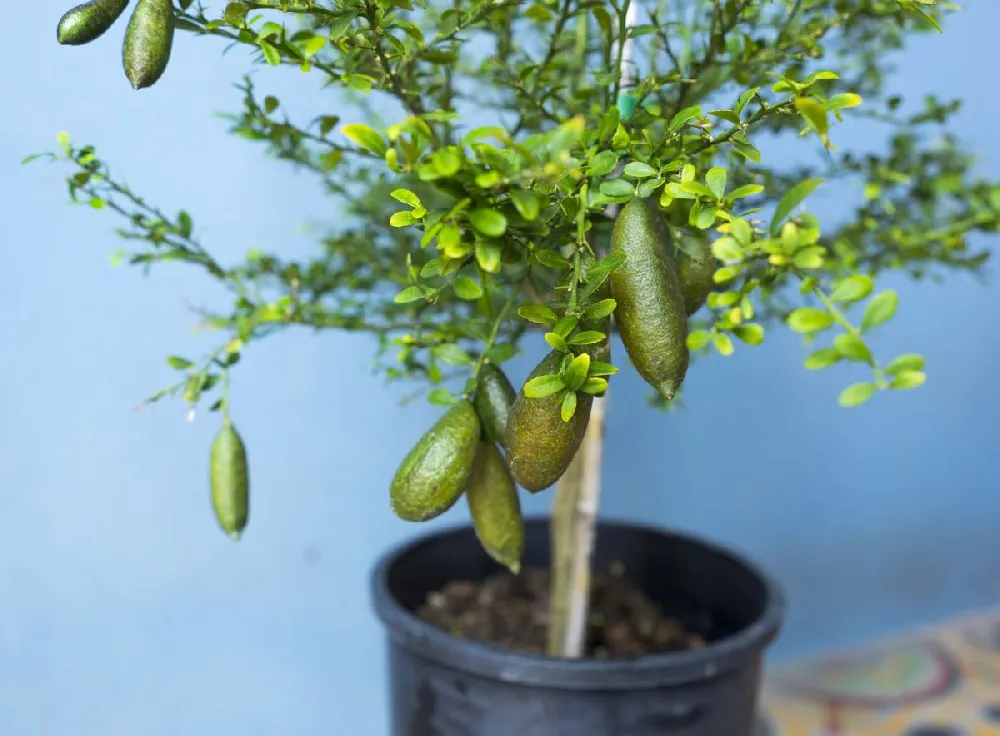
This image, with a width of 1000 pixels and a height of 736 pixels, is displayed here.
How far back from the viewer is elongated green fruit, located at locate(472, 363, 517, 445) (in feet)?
1.41

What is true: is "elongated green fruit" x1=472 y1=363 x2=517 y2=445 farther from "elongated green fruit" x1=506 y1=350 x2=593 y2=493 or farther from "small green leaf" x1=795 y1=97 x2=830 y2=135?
"small green leaf" x1=795 y1=97 x2=830 y2=135

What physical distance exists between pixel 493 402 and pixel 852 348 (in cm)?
19

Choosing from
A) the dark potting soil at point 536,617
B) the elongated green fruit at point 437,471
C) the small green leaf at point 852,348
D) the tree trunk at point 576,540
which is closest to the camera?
the small green leaf at point 852,348

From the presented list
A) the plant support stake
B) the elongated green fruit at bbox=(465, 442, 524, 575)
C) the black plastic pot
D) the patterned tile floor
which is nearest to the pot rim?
the black plastic pot

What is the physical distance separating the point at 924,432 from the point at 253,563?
1.16 meters

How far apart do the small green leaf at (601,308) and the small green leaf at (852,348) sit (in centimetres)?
9

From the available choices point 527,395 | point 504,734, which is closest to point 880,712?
point 504,734

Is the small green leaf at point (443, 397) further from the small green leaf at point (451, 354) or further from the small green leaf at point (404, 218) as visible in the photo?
the small green leaf at point (404, 218)

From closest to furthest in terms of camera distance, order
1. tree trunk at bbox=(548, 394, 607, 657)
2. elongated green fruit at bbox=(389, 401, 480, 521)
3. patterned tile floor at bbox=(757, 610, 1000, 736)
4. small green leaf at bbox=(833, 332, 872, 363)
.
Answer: small green leaf at bbox=(833, 332, 872, 363)
elongated green fruit at bbox=(389, 401, 480, 521)
tree trunk at bbox=(548, 394, 607, 657)
patterned tile floor at bbox=(757, 610, 1000, 736)

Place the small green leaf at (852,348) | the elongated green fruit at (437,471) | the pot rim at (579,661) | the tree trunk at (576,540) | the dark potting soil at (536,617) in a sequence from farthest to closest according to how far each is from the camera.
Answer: the dark potting soil at (536,617) < the tree trunk at (576,540) < the pot rim at (579,661) < the elongated green fruit at (437,471) < the small green leaf at (852,348)

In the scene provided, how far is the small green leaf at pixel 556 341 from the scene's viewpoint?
13.2 inches

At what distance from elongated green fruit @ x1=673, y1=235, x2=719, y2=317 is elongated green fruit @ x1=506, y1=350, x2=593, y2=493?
0.10 meters

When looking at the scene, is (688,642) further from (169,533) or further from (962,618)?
(962,618)

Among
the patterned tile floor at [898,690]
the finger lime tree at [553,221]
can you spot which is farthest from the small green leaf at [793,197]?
the patterned tile floor at [898,690]
